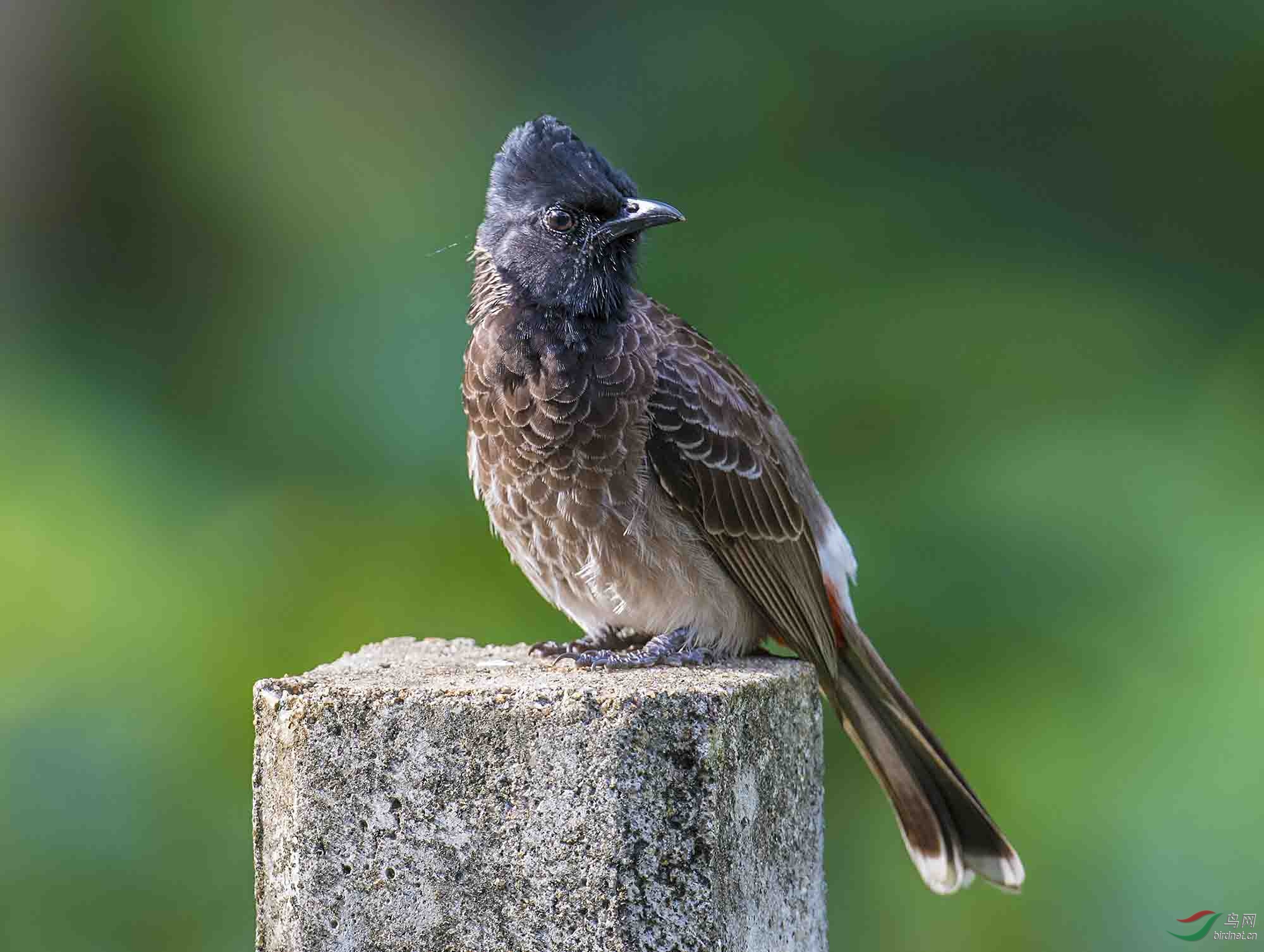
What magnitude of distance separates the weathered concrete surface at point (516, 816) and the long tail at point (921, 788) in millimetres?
1153

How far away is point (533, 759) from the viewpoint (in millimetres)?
2436

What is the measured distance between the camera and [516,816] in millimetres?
2424

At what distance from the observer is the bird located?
3.52m

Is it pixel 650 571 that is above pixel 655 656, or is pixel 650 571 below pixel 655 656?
above

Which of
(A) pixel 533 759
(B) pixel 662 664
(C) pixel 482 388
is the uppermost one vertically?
(C) pixel 482 388

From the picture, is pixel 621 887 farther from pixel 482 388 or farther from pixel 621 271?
pixel 621 271

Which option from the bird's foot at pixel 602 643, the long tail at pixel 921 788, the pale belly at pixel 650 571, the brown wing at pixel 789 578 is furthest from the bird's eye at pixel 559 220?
the long tail at pixel 921 788

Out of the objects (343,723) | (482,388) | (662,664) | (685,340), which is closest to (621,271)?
(685,340)

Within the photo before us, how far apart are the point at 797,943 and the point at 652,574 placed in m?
1.05

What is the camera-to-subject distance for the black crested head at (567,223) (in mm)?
3639

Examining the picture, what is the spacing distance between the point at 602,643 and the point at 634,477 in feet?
1.75

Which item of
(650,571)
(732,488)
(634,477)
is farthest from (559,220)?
(650,571)

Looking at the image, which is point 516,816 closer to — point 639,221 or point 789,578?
point 789,578

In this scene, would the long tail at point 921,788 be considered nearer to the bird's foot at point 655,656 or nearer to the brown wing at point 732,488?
the brown wing at point 732,488
